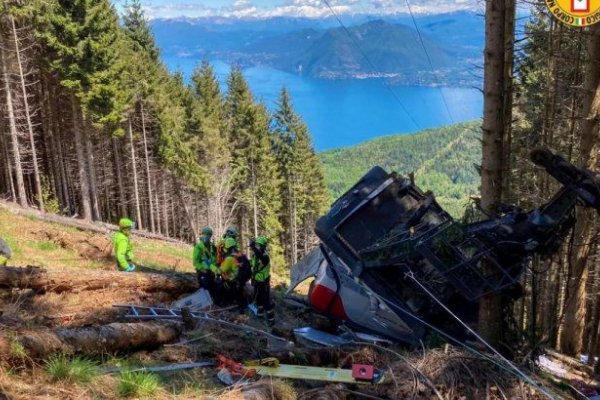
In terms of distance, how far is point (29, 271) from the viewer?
29.6 feet

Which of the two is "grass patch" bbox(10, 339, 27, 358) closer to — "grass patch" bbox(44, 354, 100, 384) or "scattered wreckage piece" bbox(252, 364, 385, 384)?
"grass patch" bbox(44, 354, 100, 384)

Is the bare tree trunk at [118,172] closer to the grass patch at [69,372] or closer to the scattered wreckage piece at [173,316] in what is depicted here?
the scattered wreckage piece at [173,316]

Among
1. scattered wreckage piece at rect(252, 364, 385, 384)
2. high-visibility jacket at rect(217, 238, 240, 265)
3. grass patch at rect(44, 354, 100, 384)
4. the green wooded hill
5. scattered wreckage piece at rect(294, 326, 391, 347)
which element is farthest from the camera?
the green wooded hill

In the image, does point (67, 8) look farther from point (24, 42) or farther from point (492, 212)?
point (492, 212)

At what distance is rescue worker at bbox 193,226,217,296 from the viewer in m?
10.6

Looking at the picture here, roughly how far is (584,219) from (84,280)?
9988mm

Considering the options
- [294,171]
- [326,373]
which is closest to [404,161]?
[294,171]

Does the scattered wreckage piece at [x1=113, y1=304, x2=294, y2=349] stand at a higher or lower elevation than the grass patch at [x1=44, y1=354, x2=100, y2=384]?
lower

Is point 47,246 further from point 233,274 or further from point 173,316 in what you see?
point 173,316

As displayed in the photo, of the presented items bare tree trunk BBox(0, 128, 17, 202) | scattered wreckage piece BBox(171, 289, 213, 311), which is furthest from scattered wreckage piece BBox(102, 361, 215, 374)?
bare tree trunk BBox(0, 128, 17, 202)

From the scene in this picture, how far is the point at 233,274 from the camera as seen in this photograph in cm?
1059

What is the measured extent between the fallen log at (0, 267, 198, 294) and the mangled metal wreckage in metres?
2.73

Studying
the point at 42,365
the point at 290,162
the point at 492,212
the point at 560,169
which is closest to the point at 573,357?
the point at 492,212

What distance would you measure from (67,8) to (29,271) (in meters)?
23.6
